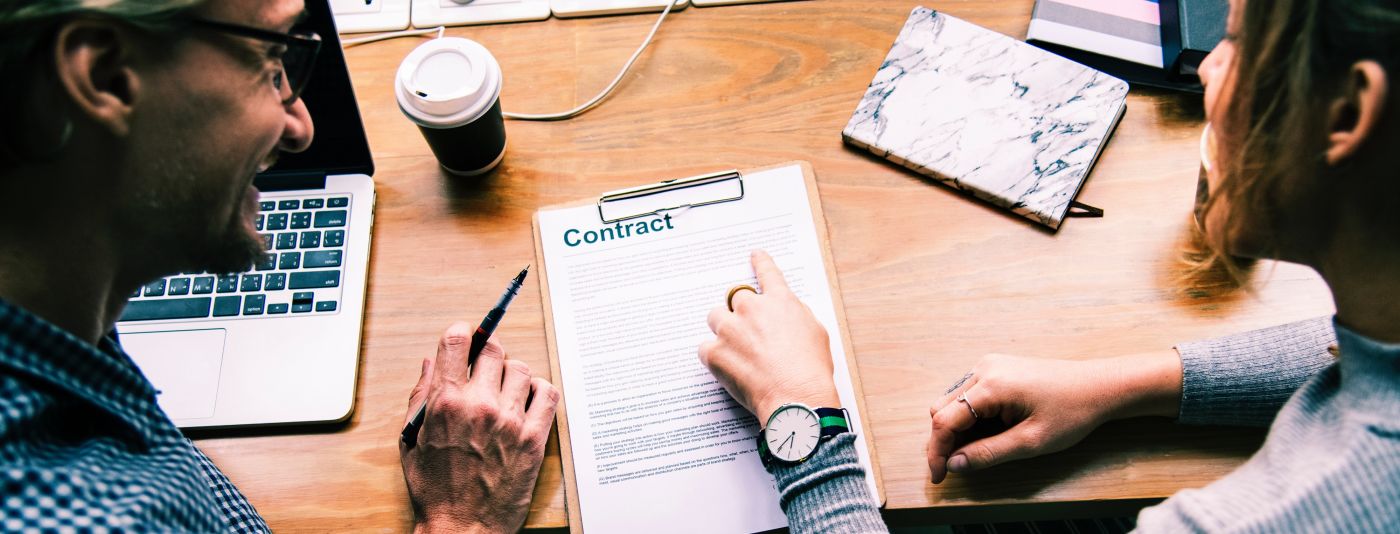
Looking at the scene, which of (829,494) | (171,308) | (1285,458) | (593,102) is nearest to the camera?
(1285,458)

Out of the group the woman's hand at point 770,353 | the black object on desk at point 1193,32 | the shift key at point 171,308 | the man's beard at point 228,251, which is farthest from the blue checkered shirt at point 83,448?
the black object on desk at point 1193,32

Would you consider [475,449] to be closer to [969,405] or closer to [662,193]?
[662,193]

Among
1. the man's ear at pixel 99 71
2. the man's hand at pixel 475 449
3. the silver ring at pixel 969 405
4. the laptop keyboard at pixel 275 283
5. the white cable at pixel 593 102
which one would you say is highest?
Result: the man's ear at pixel 99 71

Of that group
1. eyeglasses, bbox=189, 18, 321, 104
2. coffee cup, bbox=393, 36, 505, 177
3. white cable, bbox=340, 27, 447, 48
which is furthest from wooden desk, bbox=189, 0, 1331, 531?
eyeglasses, bbox=189, 18, 321, 104

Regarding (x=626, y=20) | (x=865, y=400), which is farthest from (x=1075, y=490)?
(x=626, y=20)

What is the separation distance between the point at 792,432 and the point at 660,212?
29 cm

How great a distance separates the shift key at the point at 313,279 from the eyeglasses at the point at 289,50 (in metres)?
0.22

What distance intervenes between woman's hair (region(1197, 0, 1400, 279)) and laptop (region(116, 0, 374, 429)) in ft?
2.59

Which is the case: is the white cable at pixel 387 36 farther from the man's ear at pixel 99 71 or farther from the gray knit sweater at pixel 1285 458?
the gray knit sweater at pixel 1285 458

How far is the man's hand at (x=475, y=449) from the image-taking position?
0.79 metres

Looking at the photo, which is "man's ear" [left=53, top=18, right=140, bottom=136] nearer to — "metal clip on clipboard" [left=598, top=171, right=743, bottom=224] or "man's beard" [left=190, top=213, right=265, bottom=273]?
"man's beard" [left=190, top=213, right=265, bottom=273]

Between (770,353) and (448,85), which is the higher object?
(448,85)

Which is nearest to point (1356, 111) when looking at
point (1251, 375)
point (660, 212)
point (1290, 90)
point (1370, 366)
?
point (1290, 90)

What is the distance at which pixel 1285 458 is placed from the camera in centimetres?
62
